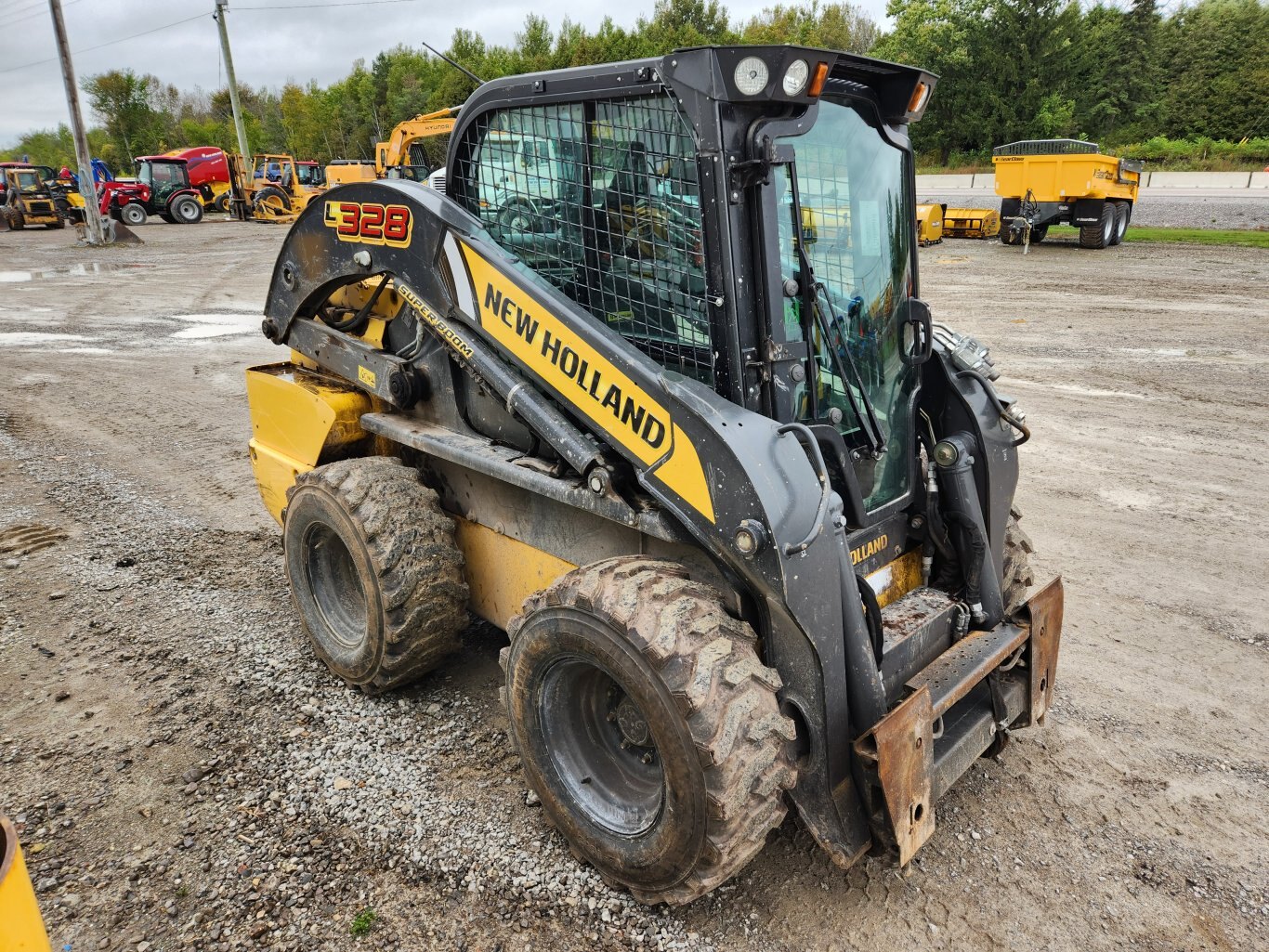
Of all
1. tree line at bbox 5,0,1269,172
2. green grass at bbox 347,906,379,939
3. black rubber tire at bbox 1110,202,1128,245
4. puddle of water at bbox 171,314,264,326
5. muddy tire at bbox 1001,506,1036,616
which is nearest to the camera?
green grass at bbox 347,906,379,939

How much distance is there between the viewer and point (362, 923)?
2.80m

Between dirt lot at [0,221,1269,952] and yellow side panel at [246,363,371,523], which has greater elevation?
yellow side panel at [246,363,371,523]

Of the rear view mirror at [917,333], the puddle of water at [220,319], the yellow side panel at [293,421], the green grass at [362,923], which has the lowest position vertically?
the green grass at [362,923]

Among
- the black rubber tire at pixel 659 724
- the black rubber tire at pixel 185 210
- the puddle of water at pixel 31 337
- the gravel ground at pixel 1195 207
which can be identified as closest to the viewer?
the black rubber tire at pixel 659 724

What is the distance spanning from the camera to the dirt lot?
283 cm

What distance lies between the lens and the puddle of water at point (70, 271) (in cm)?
1784

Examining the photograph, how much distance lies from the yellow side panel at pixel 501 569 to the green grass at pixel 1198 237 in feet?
67.3

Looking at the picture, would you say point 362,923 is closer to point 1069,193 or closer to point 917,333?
point 917,333

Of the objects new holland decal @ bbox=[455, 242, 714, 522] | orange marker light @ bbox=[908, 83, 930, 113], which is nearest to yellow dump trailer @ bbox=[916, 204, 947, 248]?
orange marker light @ bbox=[908, 83, 930, 113]

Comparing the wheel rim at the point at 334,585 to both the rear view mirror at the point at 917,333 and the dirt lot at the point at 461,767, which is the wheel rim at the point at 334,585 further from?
the rear view mirror at the point at 917,333

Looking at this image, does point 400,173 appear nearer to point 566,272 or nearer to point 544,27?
point 566,272

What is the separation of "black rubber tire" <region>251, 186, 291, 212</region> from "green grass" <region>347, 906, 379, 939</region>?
1251 inches

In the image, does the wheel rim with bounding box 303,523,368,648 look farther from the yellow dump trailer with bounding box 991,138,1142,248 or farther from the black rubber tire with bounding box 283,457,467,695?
the yellow dump trailer with bounding box 991,138,1142,248

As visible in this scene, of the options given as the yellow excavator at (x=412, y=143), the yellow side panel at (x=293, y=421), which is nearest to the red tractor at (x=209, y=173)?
the yellow excavator at (x=412, y=143)
